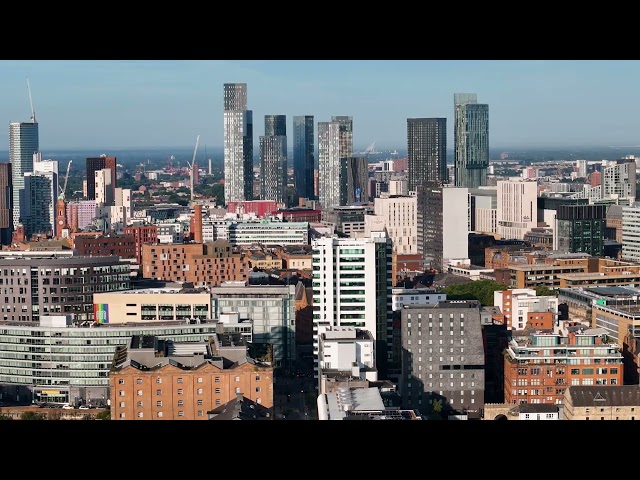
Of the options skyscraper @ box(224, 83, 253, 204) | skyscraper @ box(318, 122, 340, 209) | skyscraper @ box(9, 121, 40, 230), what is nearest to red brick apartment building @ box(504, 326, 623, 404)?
skyscraper @ box(318, 122, 340, 209)

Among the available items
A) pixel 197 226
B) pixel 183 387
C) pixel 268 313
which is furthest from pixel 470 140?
pixel 183 387

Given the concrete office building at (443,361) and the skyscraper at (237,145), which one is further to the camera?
the skyscraper at (237,145)

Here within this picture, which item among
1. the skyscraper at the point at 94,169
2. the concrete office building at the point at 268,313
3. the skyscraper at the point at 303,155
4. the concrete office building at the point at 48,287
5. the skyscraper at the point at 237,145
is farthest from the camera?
the skyscraper at the point at 303,155

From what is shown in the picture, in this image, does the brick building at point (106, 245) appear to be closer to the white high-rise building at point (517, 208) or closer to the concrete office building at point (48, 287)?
the concrete office building at point (48, 287)

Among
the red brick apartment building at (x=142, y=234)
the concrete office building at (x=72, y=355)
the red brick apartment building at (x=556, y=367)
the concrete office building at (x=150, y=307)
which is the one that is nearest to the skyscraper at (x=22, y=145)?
the red brick apartment building at (x=142, y=234)

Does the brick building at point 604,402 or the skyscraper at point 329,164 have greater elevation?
the skyscraper at point 329,164
